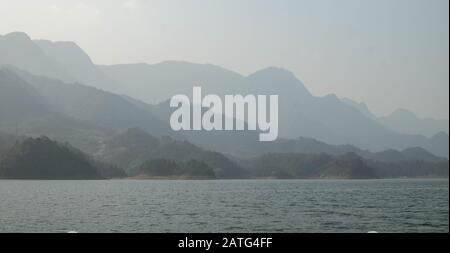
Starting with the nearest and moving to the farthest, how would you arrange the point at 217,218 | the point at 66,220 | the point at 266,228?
the point at 266,228 → the point at 66,220 → the point at 217,218

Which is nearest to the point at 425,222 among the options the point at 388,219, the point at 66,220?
the point at 388,219

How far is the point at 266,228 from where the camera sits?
3829 inches
